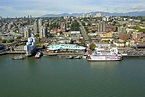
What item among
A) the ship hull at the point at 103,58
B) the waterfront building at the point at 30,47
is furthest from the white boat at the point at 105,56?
the waterfront building at the point at 30,47

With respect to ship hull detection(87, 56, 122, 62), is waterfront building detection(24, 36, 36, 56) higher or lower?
higher

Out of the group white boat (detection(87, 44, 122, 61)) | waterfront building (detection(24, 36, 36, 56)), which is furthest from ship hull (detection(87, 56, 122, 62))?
waterfront building (detection(24, 36, 36, 56))

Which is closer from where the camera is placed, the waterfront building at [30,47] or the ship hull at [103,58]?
the ship hull at [103,58]

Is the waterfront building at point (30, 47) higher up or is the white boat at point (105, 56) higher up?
the waterfront building at point (30, 47)

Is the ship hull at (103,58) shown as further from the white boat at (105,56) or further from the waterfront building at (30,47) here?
the waterfront building at (30,47)

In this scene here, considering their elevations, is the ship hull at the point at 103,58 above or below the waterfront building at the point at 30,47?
below

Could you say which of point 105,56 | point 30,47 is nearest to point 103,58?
point 105,56

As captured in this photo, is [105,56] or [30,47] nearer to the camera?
[105,56]

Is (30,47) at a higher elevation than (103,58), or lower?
higher

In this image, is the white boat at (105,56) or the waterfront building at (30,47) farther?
the waterfront building at (30,47)

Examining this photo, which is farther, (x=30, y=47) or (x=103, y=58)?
(x=30, y=47)

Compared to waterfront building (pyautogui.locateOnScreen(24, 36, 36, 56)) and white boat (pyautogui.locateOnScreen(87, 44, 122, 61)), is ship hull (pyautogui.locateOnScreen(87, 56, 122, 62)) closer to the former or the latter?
white boat (pyautogui.locateOnScreen(87, 44, 122, 61))

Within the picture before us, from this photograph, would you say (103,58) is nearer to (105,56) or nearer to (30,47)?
(105,56)
